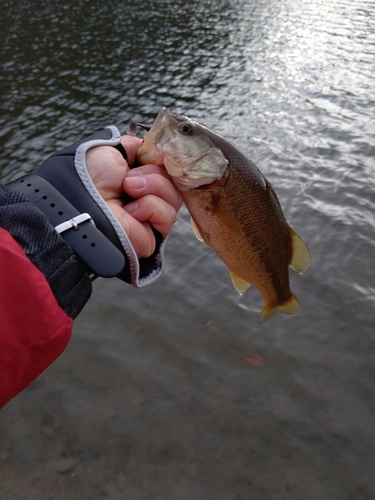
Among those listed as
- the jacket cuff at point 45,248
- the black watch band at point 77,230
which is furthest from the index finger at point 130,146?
the jacket cuff at point 45,248

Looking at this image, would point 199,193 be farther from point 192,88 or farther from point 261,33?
point 261,33

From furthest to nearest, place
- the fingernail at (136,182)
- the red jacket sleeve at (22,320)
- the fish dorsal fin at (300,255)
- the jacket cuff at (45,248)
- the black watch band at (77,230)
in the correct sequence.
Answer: the fish dorsal fin at (300,255) → the fingernail at (136,182) → the black watch band at (77,230) → the jacket cuff at (45,248) → the red jacket sleeve at (22,320)

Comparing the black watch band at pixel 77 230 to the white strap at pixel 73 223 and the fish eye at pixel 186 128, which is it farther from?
the fish eye at pixel 186 128

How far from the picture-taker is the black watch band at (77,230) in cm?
206

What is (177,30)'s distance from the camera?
832 inches

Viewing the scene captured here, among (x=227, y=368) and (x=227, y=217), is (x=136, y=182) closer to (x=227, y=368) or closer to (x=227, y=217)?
(x=227, y=217)

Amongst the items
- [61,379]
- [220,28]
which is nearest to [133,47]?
[220,28]

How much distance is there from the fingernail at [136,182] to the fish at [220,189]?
0.18m

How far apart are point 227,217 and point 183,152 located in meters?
0.50

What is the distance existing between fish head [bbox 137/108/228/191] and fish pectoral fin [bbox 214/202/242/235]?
0.64 feet

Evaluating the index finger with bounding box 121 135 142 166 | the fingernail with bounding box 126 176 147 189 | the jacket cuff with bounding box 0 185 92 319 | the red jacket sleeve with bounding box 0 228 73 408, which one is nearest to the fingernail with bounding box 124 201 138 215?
the fingernail with bounding box 126 176 147 189

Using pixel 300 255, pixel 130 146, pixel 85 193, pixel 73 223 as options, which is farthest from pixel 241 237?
pixel 73 223


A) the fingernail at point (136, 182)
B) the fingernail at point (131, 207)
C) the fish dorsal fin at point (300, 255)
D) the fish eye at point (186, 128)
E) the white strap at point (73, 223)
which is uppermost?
the fish eye at point (186, 128)

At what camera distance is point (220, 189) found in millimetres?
2693
